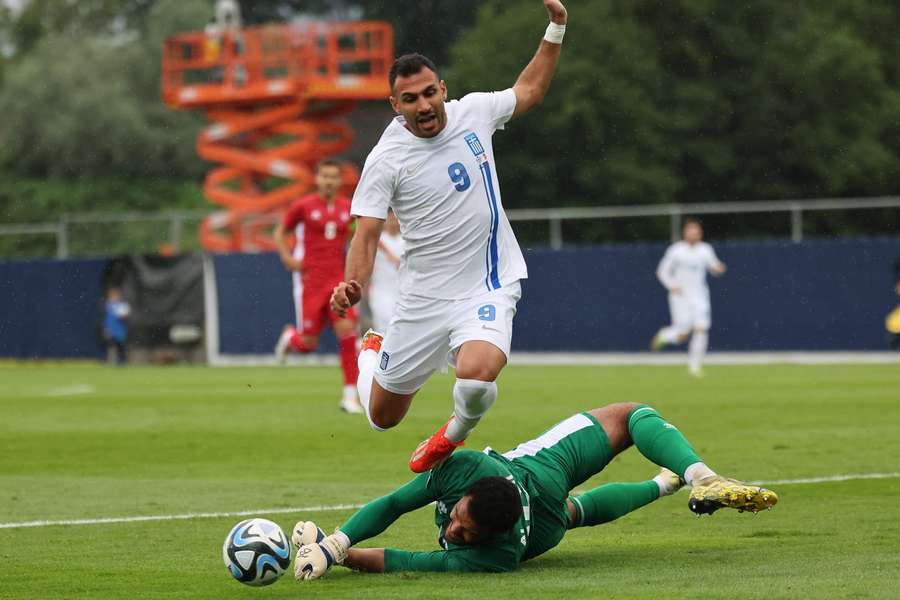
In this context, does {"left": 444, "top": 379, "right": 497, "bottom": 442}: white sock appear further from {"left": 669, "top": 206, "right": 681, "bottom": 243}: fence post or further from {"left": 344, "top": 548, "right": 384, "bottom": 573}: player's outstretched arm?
{"left": 669, "top": 206, "right": 681, "bottom": 243}: fence post

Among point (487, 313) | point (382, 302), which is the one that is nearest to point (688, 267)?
point (382, 302)

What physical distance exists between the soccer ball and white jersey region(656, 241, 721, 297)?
19.6m

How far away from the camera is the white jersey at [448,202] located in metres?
8.80

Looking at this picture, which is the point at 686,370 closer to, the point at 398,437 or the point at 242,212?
the point at 398,437

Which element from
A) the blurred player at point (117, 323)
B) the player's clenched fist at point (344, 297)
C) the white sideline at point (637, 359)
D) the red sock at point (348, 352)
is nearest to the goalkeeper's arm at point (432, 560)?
the player's clenched fist at point (344, 297)

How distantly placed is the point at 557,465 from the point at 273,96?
39216mm

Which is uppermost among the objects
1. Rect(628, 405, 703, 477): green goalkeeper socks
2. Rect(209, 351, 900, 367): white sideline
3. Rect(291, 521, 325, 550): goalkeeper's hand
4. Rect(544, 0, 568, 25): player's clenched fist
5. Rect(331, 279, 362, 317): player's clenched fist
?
Rect(544, 0, 568, 25): player's clenched fist

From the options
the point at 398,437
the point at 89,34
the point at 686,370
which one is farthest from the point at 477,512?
the point at 89,34

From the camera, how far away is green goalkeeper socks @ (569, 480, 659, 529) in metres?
7.81

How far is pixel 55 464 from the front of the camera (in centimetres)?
1280

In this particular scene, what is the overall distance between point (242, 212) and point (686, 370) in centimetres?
2234

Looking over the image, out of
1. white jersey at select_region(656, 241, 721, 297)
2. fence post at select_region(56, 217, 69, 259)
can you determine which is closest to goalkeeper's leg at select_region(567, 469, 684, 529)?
white jersey at select_region(656, 241, 721, 297)

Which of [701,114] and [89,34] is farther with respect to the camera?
[89,34]

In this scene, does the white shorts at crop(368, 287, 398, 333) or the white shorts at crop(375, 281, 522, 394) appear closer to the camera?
the white shorts at crop(375, 281, 522, 394)
